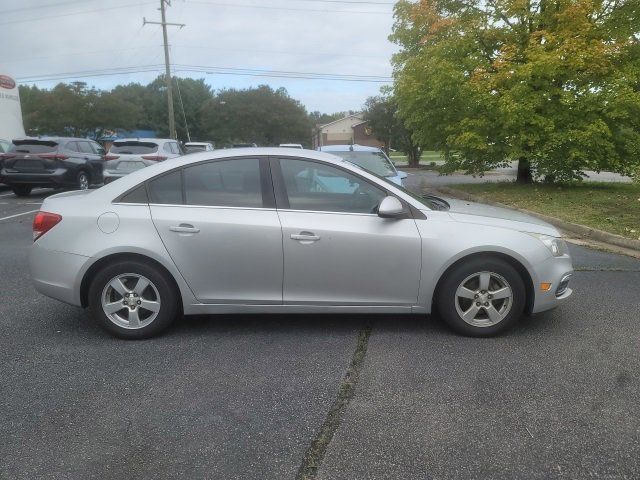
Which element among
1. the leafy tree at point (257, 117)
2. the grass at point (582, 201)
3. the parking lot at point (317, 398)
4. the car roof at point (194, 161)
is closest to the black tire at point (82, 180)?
the parking lot at point (317, 398)

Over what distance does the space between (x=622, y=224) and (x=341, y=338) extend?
23.3 ft

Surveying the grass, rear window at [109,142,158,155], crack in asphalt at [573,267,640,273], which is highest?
rear window at [109,142,158,155]

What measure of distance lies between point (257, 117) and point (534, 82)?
6315 centimetres

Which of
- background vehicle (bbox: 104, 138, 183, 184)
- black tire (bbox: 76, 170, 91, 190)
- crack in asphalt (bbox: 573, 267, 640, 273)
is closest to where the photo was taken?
crack in asphalt (bbox: 573, 267, 640, 273)

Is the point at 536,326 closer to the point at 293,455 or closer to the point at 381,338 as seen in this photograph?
the point at 381,338

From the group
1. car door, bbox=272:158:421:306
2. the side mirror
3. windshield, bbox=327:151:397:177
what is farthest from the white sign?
the side mirror

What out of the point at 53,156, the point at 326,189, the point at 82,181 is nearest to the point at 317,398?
the point at 326,189

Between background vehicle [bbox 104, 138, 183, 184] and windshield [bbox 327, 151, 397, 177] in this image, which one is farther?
background vehicle [bbox 104, 138, 183, 184]

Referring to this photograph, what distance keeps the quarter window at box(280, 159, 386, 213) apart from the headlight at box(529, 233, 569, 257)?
1.32 meters

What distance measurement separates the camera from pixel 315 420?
3076mm

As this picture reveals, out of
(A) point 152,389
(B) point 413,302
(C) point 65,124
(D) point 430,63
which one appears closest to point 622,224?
(B) point 413,302

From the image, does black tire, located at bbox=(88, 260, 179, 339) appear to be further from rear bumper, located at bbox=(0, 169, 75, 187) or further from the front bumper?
rear bumper, located at bbox=(0, 169, 75, 187)

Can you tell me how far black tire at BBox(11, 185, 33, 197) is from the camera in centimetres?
1477

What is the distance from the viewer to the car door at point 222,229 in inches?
165
